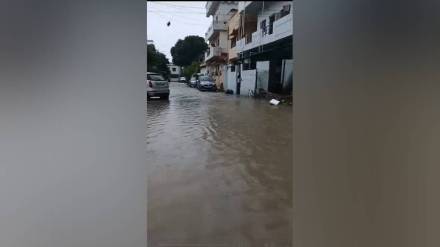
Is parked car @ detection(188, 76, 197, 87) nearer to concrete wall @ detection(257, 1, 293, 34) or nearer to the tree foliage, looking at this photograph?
the tree foliage

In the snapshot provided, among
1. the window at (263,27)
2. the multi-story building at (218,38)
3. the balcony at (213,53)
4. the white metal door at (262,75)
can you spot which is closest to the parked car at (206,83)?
the multi-story building at (218,38)

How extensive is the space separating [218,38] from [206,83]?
10.8 inches

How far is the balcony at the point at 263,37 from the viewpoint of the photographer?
5.60 ft

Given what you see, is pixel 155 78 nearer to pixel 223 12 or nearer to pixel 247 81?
pixel 223 12

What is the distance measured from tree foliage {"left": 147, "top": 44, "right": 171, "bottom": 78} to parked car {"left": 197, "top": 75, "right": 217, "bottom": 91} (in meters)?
0.21

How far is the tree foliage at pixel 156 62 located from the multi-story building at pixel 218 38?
0.71ft

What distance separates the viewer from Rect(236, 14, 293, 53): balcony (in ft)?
5.60

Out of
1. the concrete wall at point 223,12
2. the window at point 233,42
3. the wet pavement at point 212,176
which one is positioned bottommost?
the wet pavement at point 212,176

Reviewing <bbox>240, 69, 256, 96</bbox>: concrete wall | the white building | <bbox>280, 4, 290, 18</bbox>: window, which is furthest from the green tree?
<bbox>280, 4, 290, 18</bbox>: window

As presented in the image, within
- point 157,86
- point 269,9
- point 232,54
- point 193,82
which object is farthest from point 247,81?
point 157,86

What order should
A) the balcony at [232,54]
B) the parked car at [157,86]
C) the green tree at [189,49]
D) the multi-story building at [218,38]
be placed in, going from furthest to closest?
1. the balcony at [232,54]
2. the green tree at [189,49]
3. the multi-story building at [218,38]
4. the parked car at [157,86]

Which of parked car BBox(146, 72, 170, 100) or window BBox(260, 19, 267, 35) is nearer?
parked car BBox(146, 72, 170, 100)

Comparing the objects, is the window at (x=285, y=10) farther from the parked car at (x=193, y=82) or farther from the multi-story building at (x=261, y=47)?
the parked car at (x=193, y=82)
